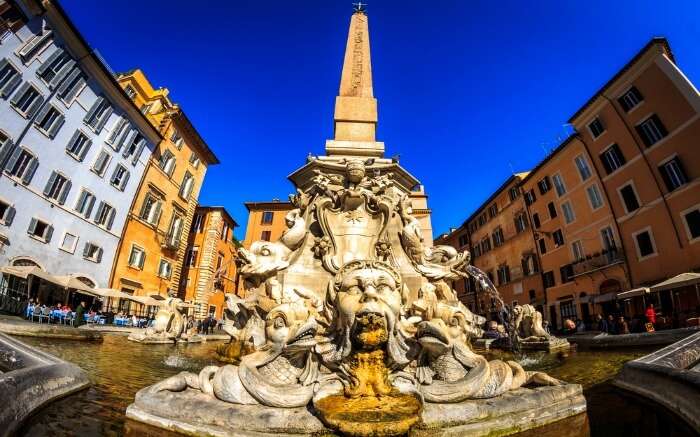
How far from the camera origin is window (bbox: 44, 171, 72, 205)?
62.9ft

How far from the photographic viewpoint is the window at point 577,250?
24475 mm

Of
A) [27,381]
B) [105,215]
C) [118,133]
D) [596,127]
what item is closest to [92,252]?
[105,215]

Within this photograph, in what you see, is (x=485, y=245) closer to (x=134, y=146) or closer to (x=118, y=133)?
(x=134, y=146)

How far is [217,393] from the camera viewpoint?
233 cm

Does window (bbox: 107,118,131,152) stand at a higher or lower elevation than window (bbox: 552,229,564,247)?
higher

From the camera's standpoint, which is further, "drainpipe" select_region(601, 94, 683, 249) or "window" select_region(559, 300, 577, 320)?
"window" select_region(559, 300, 577, 320)

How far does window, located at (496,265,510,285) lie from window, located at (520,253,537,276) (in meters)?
2.46

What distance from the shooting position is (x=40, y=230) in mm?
18750

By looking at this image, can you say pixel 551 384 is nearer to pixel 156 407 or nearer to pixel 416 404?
pixel 416 404

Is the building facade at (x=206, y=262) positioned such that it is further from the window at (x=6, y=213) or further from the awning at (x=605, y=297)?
the awning at (x=605, y=297)

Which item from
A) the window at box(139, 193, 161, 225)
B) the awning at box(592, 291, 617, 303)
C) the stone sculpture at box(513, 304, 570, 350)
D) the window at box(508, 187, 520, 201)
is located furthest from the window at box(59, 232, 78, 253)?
the window at box(508, 187, 520, 201)

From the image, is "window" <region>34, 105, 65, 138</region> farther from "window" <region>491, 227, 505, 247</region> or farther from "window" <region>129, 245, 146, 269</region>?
"window" <region>491, 227, 505, 247</region>

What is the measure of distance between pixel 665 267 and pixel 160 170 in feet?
111

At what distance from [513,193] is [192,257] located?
31934mm
